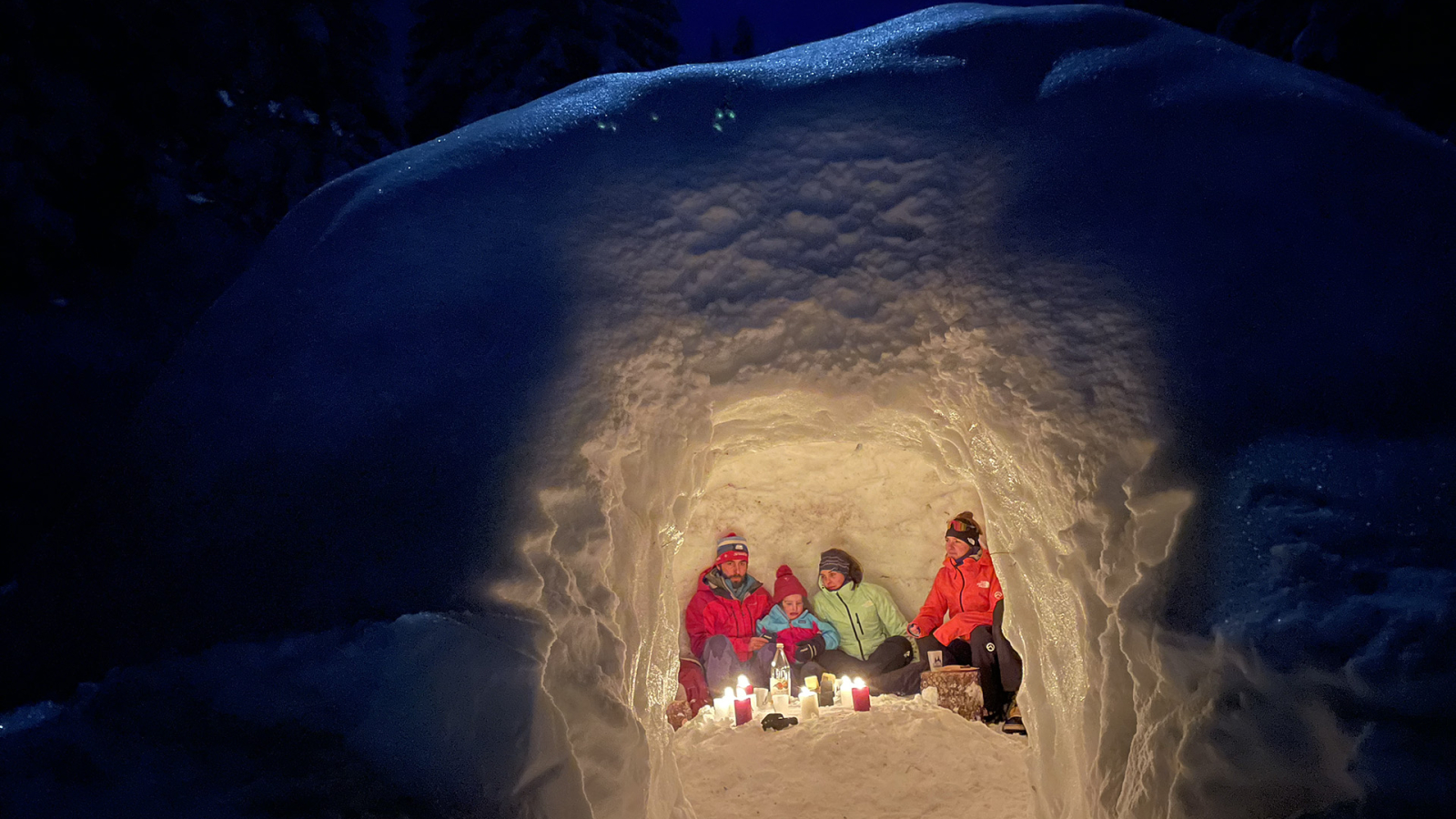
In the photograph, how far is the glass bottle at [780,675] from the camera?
17.3 ft

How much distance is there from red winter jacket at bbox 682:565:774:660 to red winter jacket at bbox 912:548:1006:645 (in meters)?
1.35

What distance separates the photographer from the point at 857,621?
5609mm

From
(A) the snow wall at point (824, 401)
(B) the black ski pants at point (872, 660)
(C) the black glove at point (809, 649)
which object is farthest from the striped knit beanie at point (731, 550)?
(A) the snow wall at point (824, 401)

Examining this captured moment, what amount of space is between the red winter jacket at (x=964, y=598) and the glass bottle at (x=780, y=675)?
1095mm

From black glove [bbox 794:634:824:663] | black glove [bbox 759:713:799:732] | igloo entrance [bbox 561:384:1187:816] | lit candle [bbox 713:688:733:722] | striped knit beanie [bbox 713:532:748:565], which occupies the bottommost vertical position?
black glove [bbox 794:634:824:663]

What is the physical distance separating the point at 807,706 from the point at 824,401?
2.79 meters

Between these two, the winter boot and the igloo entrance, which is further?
the winter boot

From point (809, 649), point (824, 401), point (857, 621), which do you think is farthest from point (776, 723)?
point (824, 401)

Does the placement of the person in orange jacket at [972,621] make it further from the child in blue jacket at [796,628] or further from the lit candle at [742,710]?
the lit candle at [742,710]

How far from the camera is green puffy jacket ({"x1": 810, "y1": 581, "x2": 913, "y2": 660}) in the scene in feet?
18.2

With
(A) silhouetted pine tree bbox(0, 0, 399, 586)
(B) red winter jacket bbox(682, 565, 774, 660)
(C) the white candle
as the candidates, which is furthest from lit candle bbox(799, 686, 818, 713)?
(A) silhouetted pine tree bbox(0, 0, 399, 586)

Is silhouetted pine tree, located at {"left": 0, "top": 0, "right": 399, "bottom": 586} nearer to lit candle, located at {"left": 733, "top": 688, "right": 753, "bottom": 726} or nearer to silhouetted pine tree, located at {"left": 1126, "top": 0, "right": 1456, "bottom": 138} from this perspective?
lit candle, located at {"left": 733, "top": 688, "right": 753, "bottom": 726}

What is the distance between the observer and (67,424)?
5.77 meters

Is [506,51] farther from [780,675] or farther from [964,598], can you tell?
[964,598]
